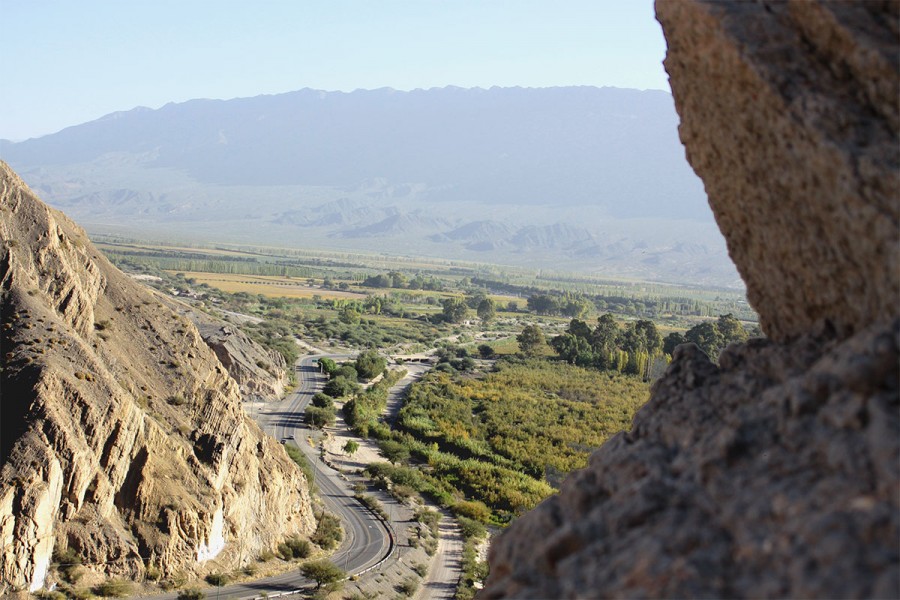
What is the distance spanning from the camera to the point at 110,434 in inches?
883

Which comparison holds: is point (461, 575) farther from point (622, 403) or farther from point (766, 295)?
point (622, 403)

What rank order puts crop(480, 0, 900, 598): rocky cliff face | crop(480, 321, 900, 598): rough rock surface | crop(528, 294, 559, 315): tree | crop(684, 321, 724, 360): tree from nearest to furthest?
1. crop(480, 321, 900, 598): rough rock surface
2. crop(480, 0, 900, 598): rocky cliff face
3. crop(684, 321, 724, 360): tree
4. crop(528, 294, 559, 315): tree

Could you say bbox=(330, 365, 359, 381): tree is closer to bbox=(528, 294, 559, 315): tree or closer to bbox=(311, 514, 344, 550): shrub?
bbox=(311, 514, 344, 550): shrub

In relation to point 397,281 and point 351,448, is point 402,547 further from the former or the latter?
point 397,281

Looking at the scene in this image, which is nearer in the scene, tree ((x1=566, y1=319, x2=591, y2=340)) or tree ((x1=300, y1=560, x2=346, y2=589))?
tree ((x1=300, y1=560, x2=346, y2=589))

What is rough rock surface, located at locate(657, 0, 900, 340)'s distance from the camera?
5.88 m

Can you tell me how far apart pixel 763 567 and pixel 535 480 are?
36.7 metres

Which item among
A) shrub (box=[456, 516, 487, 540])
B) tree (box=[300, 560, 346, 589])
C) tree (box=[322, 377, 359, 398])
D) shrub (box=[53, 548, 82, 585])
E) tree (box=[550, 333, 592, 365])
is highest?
tree (box=[550, 333, 592, 365])

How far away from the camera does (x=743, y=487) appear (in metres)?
5.09

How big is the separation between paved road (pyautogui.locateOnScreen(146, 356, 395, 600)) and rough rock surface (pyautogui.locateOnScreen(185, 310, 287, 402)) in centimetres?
141

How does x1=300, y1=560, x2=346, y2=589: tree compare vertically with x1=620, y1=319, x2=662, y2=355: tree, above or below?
below

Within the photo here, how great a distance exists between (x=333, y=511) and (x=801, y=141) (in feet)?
101

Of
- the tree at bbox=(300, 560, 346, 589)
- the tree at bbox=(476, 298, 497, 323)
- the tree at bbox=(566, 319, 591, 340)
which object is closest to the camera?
the tree at bbox=(300, 560, 346, 589)

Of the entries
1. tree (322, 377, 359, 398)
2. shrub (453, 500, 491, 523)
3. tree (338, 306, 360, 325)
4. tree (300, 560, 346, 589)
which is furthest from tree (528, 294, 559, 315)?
tree (300, 560, 346, 589)
